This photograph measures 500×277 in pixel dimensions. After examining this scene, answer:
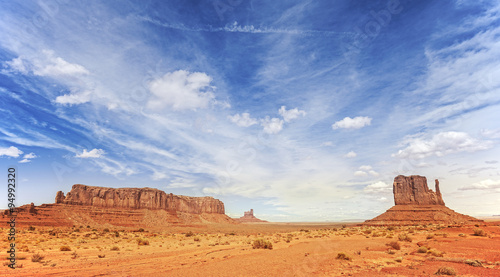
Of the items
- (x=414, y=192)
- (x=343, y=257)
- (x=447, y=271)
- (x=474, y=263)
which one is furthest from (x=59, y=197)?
(x=414, y=192)

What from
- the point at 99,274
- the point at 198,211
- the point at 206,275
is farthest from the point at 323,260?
the point at 198,211

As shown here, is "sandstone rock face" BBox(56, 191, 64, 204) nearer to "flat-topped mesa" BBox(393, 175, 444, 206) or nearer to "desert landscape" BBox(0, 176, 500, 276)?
"desert landscape" BBox(0, 176, 500, 276)

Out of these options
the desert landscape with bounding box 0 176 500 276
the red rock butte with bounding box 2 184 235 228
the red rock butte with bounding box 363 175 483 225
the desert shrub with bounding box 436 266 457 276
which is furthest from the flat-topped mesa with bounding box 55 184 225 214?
the desert shrub with bounding box 436 266 457 276

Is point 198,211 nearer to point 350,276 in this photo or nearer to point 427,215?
point 427,215

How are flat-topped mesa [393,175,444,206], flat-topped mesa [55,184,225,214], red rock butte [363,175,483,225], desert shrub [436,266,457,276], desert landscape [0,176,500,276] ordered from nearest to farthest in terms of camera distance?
desert shrub [436,266,457,276] < desert landscape [0,176,500,276] < red rock butte [363,175,483,225] < flat-topped mesa [55,184,225,214] < flat-topped mesa [393,175,444,206]

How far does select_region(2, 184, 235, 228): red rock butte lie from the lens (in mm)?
82250

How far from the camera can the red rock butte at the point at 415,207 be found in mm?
93500

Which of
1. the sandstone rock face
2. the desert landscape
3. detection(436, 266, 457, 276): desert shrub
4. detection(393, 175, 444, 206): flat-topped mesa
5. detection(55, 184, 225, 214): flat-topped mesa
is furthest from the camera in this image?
detection(393, 175, 444, 206): flat-topped mesa

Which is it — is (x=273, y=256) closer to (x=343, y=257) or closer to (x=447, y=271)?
(x=343, y=257)

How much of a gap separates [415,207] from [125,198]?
139272mm

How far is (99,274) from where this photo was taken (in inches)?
464

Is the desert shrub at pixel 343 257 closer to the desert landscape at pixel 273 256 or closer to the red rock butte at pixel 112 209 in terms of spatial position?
the desert landscape at pixel 273 256

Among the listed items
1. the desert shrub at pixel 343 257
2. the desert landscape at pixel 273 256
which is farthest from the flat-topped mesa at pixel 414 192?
the desert shrub at pixel 343 257

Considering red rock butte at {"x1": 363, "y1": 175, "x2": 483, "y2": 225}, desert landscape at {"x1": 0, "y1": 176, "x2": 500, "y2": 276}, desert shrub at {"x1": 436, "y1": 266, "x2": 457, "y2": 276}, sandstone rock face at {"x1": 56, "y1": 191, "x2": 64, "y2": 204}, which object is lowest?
red rock butte at {"x1": 363, "y1": 175, "x2": 483, "y2": 225}
